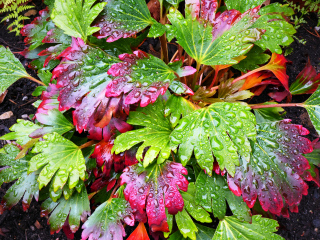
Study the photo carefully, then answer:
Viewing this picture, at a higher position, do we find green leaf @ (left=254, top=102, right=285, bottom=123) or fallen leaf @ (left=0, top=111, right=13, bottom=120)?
green leaf @ (left=254, top=102, right=285, bottom=123)

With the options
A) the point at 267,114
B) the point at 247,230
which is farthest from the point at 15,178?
the point at 267,114

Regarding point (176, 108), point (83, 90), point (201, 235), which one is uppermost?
point (83, 90)

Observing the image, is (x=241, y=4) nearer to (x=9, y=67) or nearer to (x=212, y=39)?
(x=212, y=39)

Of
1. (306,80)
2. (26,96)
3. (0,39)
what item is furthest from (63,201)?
(306,80)

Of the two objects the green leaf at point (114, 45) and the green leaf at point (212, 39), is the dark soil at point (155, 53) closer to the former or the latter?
the green leaf at point (114, 45)

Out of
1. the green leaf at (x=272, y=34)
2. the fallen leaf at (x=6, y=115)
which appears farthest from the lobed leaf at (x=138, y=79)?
the fallen leaf at (x=6, y=115)

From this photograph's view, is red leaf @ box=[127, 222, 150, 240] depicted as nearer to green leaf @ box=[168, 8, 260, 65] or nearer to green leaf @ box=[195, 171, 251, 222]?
green leaf @ box=[195, 171, 251, 222]

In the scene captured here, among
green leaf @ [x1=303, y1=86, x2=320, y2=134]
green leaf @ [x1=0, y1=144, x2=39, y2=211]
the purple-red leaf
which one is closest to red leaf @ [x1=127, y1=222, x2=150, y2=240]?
green leaf @ [x1=0, y1=144, x2=39, y2=211]
